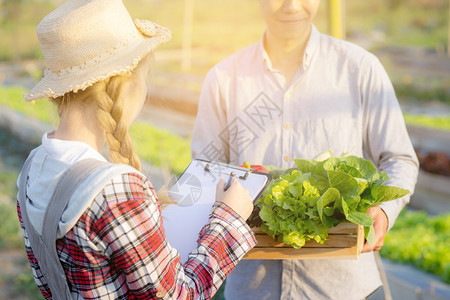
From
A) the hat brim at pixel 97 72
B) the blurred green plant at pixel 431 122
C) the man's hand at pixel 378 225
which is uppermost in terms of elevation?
the hat brim at pixel 97 72

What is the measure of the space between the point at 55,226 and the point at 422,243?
10.0ft

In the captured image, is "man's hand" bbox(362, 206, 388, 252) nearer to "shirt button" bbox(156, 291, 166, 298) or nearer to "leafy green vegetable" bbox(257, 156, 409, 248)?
"leafy green vegetable" bbox(257, 156, 409, 248)

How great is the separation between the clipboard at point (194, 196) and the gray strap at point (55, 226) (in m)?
0.30

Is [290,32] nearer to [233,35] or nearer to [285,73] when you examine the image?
[285,73]

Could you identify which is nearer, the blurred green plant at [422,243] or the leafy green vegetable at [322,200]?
the leafy green vegetable at [322,200]

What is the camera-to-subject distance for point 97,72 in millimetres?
1049

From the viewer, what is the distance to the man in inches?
62.6

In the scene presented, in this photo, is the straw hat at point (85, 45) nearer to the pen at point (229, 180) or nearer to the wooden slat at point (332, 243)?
the pen at point (229, 180)

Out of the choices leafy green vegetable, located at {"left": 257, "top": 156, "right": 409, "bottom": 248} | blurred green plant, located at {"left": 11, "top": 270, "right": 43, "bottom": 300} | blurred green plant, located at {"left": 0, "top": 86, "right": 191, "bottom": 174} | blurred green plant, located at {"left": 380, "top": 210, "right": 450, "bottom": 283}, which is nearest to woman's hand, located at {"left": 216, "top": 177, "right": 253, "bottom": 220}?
leafy green vegetable, located at {"left": 257, "top": 156, "right": 409, "bottom": 248}

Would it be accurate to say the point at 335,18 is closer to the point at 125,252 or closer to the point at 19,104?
the point at 125,252

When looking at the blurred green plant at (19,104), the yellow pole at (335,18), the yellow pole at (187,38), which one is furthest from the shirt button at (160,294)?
the yellow pole at (187,38)

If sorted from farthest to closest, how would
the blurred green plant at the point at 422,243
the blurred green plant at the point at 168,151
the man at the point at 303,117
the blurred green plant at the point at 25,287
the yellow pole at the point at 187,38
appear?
1. the yellow pole at the point at 187,38
2. the blurred green plant at the point at 168,151
3. the blurred green plant at the point at 25,287
4. the blurred green plant at the point at 422,243
5. the man at the point at 303,117

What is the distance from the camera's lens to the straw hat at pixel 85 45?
3.45ft

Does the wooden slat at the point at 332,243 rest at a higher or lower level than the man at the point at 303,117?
lower
